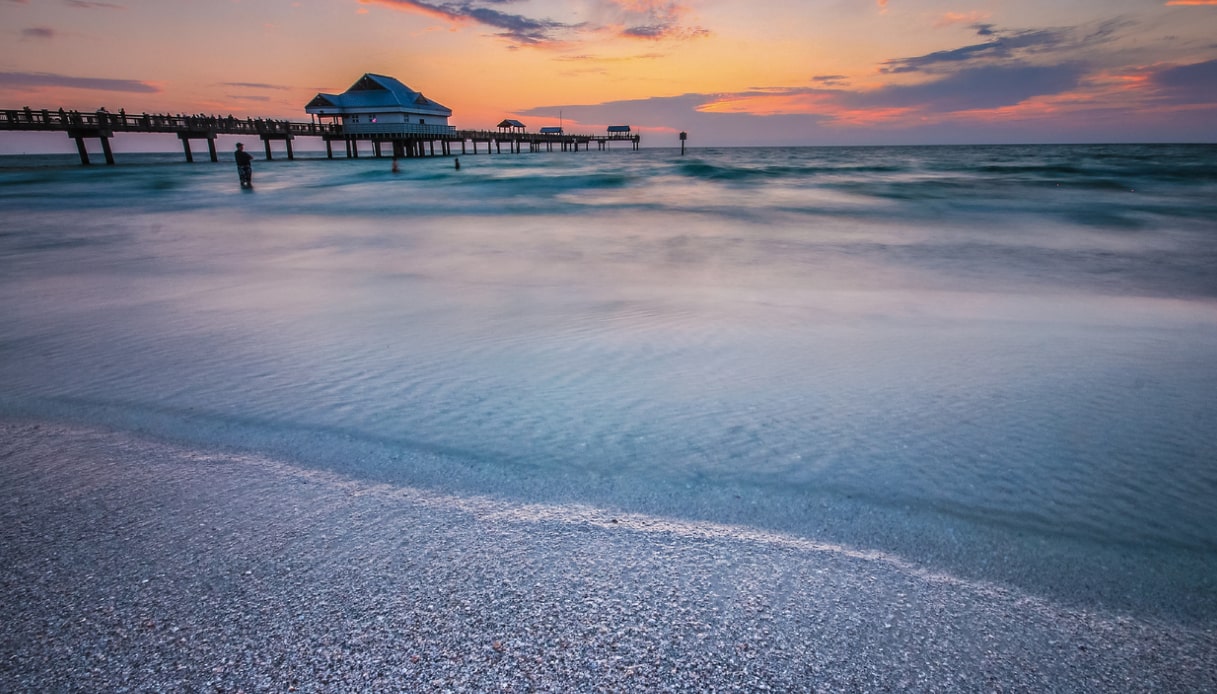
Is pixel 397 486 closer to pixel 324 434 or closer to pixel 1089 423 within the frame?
pixel 324 434

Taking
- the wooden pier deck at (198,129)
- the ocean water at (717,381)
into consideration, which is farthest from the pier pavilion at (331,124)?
the ocean water at (717,381)

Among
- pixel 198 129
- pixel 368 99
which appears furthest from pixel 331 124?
pixel 198 129

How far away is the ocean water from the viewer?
2.15 metres

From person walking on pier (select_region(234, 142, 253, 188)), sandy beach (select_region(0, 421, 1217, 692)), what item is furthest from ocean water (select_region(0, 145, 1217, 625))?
person walking on pier (select_region(234, 142, 253, 188))

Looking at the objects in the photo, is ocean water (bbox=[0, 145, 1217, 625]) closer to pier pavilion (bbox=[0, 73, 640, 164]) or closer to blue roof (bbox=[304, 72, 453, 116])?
pier pavilion (bbox=[0, 73, 640, 164])

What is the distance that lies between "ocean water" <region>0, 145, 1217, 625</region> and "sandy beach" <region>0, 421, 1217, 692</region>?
21 cm

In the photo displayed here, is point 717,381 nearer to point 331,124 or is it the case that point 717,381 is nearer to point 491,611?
point 491,611

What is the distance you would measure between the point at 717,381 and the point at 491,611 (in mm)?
2218

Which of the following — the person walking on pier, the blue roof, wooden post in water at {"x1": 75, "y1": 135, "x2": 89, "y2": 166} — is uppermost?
the blue roof

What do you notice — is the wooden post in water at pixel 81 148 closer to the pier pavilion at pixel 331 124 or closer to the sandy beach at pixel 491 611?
the pier pavilion at pixel 331 124

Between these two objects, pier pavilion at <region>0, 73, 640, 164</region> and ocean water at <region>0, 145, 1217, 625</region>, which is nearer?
ocean water at <region>0, 145, 1217, 625</region>

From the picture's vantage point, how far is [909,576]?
5.64 feet

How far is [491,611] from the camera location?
4.89ft

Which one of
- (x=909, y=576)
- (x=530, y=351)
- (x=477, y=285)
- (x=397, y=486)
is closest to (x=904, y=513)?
(x=909, y=576)
